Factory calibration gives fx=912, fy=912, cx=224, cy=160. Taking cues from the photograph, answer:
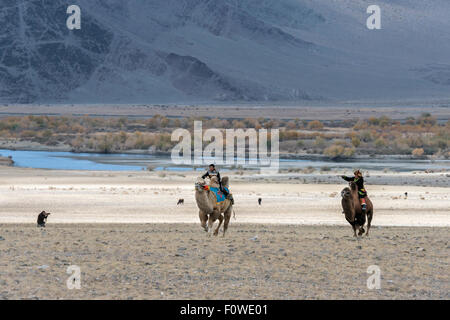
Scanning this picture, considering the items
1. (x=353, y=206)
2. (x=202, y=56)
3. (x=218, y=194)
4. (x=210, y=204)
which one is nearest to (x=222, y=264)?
(x=210, y=204)

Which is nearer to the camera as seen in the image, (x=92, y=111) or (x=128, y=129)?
(x=128, y=129)

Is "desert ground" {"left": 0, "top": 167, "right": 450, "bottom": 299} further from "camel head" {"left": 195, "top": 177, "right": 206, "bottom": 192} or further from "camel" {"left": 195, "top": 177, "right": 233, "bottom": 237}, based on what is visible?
"camel head" {"left": 195, "top": 177, "right": 206, "bottom": 192}

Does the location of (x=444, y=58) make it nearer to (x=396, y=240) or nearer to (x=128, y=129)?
(x=128, y=129)

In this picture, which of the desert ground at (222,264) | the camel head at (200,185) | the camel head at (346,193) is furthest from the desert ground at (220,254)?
the camel head at (200,185)

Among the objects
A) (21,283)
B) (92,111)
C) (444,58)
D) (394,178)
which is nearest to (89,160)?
(394,178)

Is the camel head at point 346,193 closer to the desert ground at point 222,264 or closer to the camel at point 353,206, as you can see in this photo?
the camel at point 353,206
